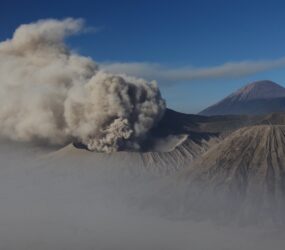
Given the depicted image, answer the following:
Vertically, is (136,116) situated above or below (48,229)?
above

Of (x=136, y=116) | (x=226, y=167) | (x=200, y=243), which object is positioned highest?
(x=136, y=116)

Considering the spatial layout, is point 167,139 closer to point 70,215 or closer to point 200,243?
point 70,215

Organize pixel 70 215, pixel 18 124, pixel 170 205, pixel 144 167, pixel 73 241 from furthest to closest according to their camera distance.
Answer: pixel 18 124 < pixel 144 167 < pixel 70 215 < pixel 170 205 < pixel 73 241

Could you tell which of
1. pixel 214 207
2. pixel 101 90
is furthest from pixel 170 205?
pixel 101 90

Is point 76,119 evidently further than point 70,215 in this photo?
Yes

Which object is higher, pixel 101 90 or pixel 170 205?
pixel 101 90

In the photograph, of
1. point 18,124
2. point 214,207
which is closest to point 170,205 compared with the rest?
point 214,207

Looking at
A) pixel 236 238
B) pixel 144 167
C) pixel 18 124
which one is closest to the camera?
pixel 236 238

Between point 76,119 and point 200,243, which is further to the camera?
point 76,119

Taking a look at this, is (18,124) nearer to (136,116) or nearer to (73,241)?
(136,116)
